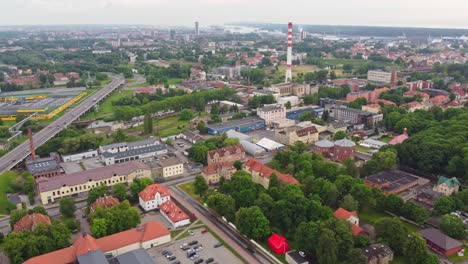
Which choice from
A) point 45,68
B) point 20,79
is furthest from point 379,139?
point 45,68

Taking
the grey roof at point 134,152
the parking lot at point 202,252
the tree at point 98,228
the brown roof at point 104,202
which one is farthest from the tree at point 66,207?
the grey roof at point 134,152

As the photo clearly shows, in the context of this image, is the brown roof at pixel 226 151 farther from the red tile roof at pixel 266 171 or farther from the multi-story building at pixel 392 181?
the multi-story building at pixel 392 181

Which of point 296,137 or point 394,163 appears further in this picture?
point 296,137

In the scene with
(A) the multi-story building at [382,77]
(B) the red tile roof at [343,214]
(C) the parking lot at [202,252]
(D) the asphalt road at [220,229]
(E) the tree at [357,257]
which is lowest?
(C) the parking lot at [202,252]

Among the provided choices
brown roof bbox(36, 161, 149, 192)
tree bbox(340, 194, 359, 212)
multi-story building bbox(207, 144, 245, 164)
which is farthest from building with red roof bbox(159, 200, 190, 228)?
tree bbox(340, 194, 359, 212)

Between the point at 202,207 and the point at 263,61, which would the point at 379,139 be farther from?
the point at 263,61

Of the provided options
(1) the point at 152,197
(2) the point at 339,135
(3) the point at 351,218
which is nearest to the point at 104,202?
(1) the point at 152,197
